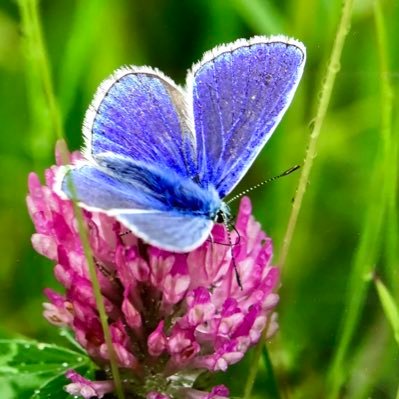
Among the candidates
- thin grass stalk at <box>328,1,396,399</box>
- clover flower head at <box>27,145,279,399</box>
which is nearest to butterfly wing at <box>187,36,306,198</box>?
clover flower head at <box>27,145,279,399</box>

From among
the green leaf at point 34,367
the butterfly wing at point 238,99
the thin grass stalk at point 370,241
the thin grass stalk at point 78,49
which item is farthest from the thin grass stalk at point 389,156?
Result: the thin grass stalk at point 78,49

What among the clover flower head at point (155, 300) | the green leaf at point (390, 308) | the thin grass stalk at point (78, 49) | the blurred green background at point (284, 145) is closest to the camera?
the clover flower head at point (155, 300)

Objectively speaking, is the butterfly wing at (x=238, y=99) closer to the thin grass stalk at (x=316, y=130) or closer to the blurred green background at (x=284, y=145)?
the thin grass stalk at (x=316, y=130)

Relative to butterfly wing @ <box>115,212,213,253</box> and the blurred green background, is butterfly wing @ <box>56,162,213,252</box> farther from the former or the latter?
the blurred green background

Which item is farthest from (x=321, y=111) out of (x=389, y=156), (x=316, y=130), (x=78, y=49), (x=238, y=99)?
(x=78, y=49)

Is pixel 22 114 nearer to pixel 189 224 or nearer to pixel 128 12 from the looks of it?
pixel 128 12

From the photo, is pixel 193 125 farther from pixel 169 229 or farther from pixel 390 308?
pixel 390 308

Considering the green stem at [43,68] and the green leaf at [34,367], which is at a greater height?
the green stem at [43,68]
